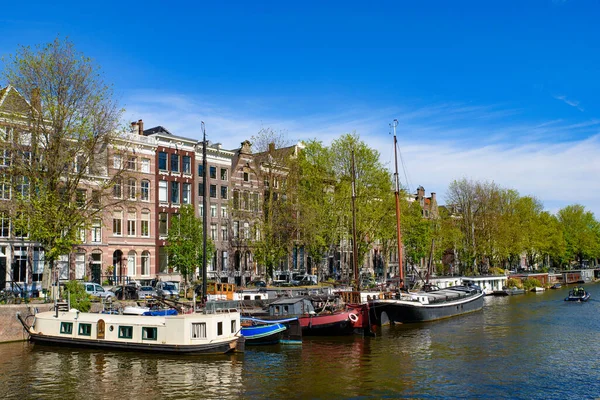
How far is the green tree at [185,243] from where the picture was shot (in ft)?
197

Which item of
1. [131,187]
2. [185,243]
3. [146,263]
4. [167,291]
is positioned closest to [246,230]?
[146,263]

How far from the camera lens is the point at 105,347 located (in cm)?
3566

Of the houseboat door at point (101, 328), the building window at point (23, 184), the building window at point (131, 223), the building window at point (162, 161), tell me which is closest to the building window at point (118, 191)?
the building window at point (131, 223)

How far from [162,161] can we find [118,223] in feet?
29.7

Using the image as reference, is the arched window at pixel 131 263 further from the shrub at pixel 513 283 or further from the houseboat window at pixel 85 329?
the shrub at pixel 513 283

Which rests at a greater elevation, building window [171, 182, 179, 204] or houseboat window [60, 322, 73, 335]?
building window [171, 182, 179, 204]

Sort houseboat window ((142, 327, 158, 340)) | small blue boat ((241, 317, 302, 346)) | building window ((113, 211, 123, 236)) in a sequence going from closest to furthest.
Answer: houseboat window ((142, 327, 158, 340)) < small blue boat ((241, 317, 302, 346)) < building window ((113, 211, 123, 236))

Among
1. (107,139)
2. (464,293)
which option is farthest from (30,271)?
(464,293)

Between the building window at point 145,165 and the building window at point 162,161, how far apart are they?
1.40m

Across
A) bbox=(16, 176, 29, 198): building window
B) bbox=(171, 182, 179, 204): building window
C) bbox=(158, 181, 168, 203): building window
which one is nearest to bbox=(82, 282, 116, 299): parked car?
bbox=(16, 176, 29, 198): building window

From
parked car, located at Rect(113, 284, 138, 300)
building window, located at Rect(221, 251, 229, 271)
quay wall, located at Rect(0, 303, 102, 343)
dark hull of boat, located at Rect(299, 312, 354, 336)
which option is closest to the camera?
quay wall, located at Rect(0, 303, 102, 343)

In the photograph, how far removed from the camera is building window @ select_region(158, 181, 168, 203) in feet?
223

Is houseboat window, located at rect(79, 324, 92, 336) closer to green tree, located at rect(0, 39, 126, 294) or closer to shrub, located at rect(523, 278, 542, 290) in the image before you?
green tree, located at rect(0, 39, 126, 294)

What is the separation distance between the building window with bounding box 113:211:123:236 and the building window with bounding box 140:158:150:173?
5.78 metres
